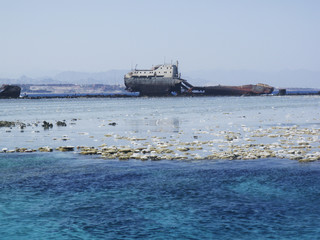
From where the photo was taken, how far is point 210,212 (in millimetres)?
16922

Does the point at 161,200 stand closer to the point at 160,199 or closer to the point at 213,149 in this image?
the point at 160,199

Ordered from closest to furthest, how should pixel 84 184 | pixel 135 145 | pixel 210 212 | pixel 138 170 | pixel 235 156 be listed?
1. pixel 210 212
2. pixel 84 184
3. pixel 138 170
4. pixel 235 156
5. pixel 135 145

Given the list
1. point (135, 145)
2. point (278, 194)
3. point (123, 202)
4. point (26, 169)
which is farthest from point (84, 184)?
point (135, 145)

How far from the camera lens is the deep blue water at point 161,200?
15172mm

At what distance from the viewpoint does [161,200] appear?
741 inches

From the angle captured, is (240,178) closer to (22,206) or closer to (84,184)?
(84,184)

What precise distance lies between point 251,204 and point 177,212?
3.19 meters

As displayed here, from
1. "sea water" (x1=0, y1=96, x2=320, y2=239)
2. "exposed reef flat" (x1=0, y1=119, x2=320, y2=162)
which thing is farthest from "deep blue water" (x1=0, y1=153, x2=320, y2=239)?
"exposed reef flat" (x1=0, y1=119, x2=320, y2=162)

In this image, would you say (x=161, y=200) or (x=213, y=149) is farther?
(x=213, y=149)

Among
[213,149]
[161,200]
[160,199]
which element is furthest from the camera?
[213,149]

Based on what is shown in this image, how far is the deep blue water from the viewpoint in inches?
597

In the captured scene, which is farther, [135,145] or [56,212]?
[135,145]

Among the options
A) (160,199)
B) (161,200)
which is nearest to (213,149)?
(160,199)

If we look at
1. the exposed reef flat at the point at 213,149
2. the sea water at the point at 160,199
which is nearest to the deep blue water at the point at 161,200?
the sea water at the point at 160,199
